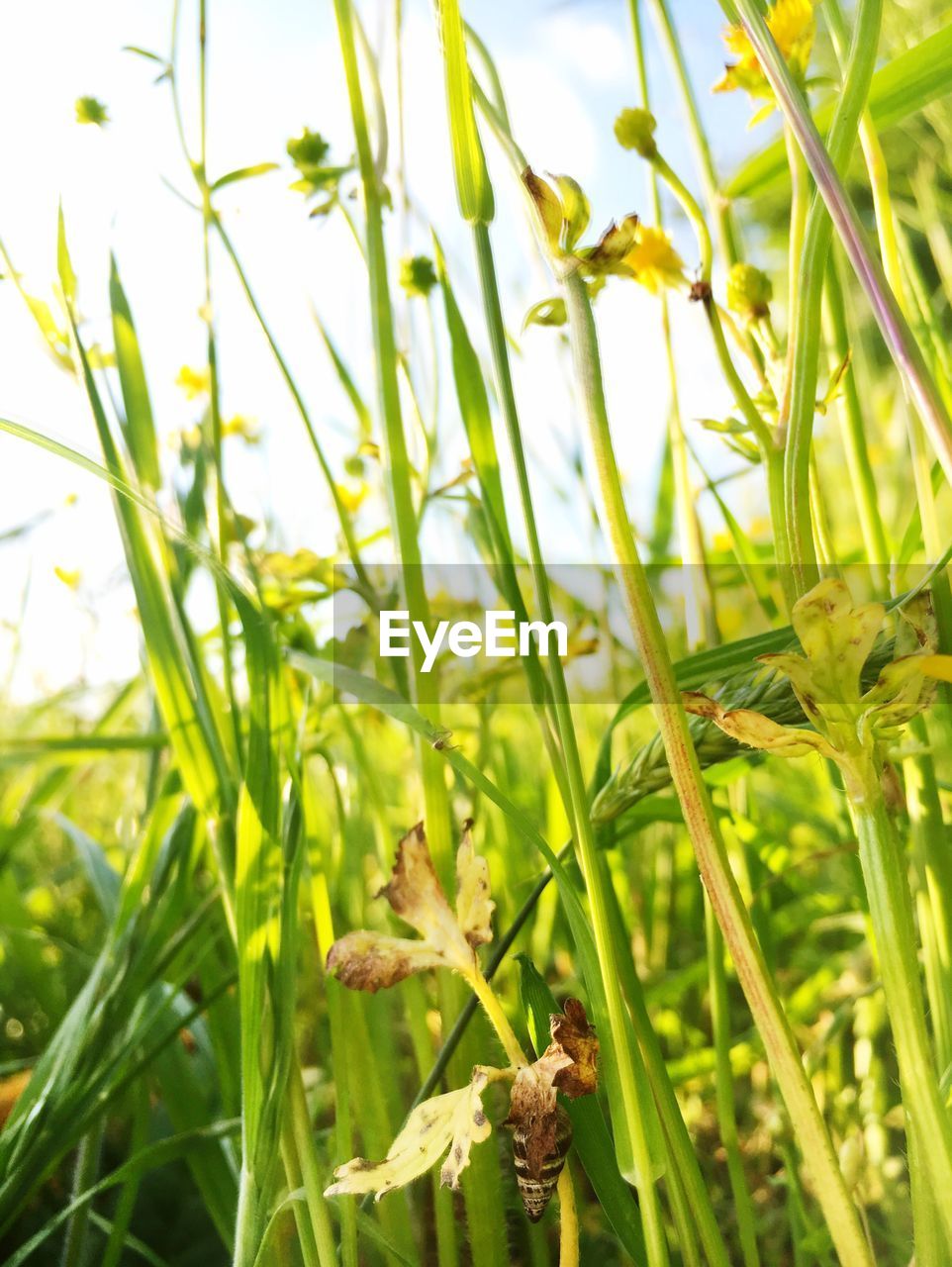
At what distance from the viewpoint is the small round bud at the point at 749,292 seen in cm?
26

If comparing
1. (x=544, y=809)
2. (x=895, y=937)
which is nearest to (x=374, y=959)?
(x=895, y=937)

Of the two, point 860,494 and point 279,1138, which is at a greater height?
point 860,494

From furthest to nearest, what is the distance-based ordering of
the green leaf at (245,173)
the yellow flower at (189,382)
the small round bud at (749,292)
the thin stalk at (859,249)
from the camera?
the yellow flower at (189,382)
the green leaf at (245,173)
the small round bud at (749,292)
the thin stalk at (859,249)

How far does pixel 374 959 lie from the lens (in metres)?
0.21

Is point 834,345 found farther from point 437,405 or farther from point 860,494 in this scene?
point 437,405

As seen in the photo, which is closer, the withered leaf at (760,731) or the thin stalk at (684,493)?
the withered leaf at (760,731)

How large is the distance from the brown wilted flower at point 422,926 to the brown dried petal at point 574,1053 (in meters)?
0.03

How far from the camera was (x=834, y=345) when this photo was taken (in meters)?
0.30

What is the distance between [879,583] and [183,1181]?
44 centimetres

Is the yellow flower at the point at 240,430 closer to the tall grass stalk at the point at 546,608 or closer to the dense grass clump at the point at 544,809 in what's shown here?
the dense grass clump at the point at 544,809

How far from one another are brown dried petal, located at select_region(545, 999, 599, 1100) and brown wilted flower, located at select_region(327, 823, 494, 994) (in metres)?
0.03

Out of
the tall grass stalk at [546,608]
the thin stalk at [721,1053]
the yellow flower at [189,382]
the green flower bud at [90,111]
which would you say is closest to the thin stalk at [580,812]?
the tall grass stalk at [546,608]

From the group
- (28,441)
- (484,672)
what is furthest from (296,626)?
(28,441)

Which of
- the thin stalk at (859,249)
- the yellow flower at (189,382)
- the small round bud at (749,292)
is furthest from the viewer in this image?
the yellow flower at (189,382)
